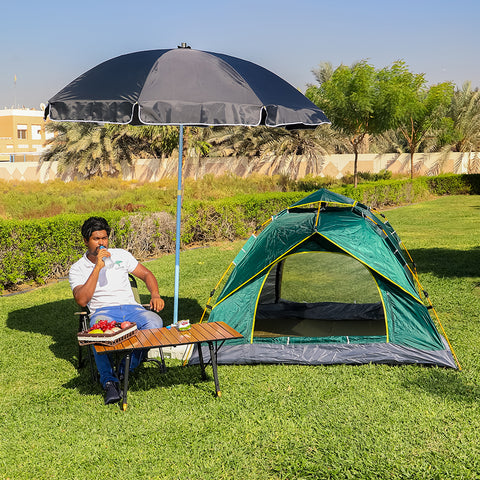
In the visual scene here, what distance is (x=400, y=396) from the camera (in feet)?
15.5

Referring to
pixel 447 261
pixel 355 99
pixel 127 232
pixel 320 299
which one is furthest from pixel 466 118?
pixel 320 299

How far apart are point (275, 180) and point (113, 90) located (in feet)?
71.0

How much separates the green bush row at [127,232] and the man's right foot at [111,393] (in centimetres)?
456

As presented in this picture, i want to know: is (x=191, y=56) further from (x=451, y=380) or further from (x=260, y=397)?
(x=451, y=380)

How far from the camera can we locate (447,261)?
34.7 feet

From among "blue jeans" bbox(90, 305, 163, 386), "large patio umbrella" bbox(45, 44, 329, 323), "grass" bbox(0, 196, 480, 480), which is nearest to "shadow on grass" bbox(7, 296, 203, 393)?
"grass" bbox(0, 196, 480, 480)

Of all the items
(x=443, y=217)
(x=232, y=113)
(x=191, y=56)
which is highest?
(x=191, y=56)

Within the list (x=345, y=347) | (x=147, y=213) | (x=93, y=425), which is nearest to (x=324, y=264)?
(x=345, y=347)

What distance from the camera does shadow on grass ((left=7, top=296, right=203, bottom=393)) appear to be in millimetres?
6059

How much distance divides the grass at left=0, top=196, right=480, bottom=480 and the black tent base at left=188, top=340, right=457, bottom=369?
3.2 inches

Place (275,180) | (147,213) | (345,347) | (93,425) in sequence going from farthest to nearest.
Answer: (275,180)
(147,213)
(345,347)
(93,425)

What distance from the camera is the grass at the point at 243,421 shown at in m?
3.72

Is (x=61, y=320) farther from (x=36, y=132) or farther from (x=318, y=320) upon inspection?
(x=36, y=132)

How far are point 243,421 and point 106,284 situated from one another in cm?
183
